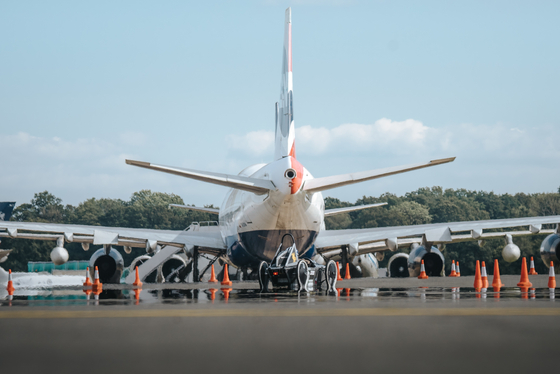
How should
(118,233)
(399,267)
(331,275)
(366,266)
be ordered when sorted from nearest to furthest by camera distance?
(331,275) → (118,233) → (399,267) → (366,266)

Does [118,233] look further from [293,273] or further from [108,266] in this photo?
[293,273]

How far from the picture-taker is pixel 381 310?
8148 millimetres

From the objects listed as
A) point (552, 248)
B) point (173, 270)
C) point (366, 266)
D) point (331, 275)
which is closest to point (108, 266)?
point (173, 270)

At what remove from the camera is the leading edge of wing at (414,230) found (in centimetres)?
2312

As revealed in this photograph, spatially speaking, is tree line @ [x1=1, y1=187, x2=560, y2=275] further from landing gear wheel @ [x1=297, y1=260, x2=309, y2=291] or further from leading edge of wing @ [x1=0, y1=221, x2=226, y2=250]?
landing gear wheel @ [x1=297, y1=260, x2=309, y2=291]

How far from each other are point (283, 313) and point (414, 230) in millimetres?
16863

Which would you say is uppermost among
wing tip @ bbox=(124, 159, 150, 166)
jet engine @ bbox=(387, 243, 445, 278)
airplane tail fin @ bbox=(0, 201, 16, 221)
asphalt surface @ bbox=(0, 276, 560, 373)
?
airplane tail fin @ bbox=(0, 201, 16, 221)

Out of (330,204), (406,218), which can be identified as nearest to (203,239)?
(406,218)

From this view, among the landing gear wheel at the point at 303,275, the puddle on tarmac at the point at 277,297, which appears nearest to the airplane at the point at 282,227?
the landing gear wheel at the point at 303,275

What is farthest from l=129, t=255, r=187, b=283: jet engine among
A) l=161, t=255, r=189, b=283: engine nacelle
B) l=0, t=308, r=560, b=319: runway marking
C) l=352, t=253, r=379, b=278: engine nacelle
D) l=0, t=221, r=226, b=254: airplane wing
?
l=0, t=308, r=560, b=319: runway marking

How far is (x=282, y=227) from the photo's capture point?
69.6ft

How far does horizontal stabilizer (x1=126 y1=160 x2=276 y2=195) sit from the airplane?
3 centimetres

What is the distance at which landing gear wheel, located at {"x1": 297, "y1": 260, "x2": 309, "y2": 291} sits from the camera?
48.9 feet

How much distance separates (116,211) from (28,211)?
21505 millimetres
